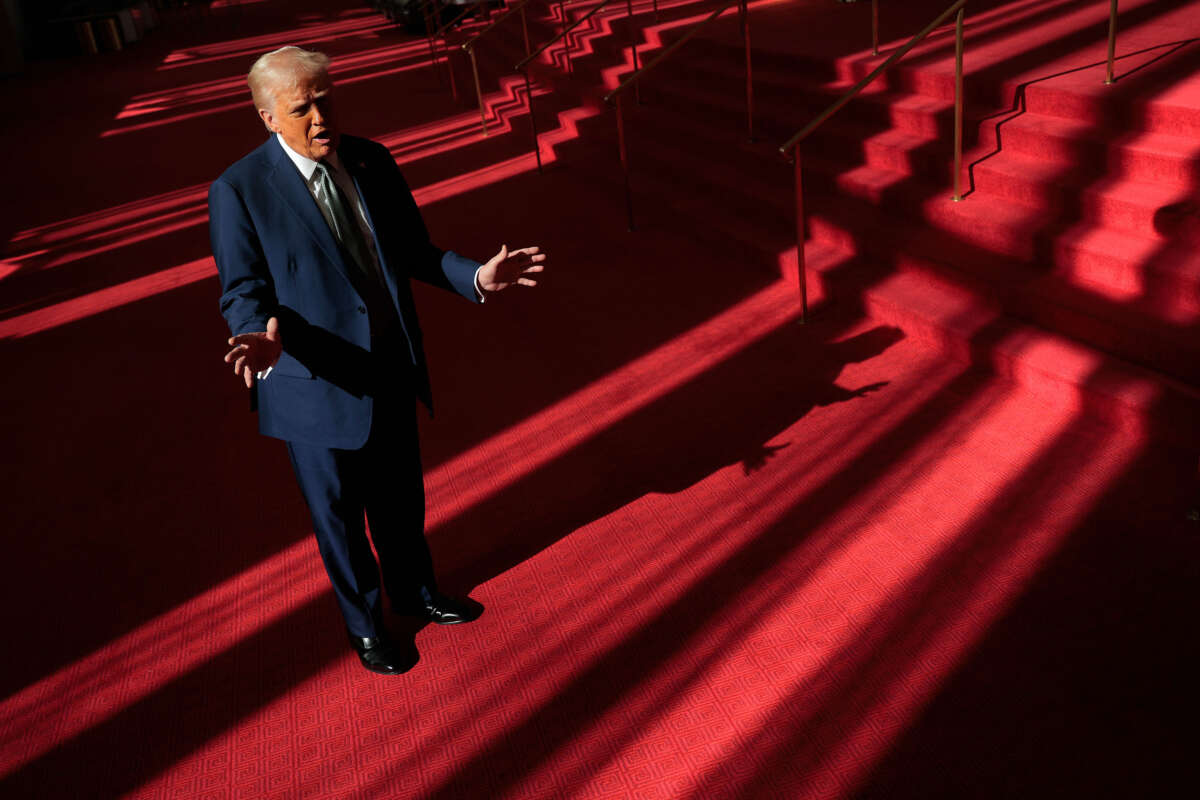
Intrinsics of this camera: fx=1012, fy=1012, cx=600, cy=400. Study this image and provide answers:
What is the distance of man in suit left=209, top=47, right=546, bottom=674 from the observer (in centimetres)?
249

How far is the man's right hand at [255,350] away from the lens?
2.36 m

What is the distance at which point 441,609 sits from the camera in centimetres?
331

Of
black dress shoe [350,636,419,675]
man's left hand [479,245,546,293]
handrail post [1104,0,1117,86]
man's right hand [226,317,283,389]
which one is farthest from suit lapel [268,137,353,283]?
handrail post [1104,0,1117,86]

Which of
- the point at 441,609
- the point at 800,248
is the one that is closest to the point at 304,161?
the point at 441,609

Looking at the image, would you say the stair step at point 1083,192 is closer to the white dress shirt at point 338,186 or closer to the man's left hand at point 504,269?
the man's left hand at point 504,269

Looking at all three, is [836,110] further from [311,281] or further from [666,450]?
[311,281]

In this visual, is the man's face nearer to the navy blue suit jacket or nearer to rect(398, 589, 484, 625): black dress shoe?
the navy blue suit jacket

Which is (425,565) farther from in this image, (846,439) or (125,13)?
(125,13)

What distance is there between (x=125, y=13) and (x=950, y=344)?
23.9 metres

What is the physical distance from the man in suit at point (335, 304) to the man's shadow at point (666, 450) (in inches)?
24.8

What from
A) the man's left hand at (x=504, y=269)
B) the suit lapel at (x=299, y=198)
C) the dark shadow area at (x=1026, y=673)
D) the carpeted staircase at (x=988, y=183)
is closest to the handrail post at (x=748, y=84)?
the carpeted staircase at (x=988, y=183)

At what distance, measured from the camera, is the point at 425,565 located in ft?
10.7

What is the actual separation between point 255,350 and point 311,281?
303 millimetres

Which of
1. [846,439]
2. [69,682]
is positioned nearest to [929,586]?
[846,439]
